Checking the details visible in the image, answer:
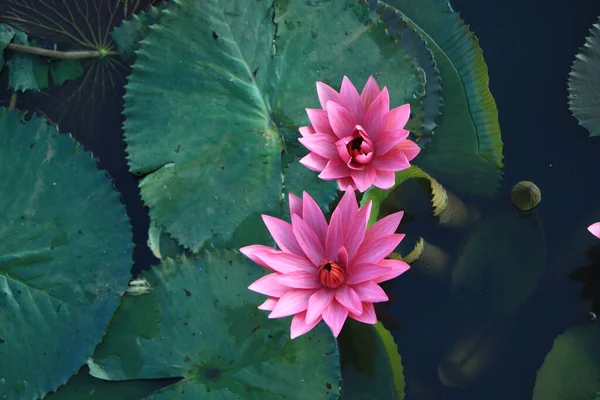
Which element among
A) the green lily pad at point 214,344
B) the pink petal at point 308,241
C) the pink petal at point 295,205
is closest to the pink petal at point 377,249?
the pink petal at point 308,241

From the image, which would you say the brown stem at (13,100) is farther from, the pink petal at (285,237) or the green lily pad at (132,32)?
the pink petal at (285,237)

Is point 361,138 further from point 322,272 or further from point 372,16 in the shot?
point 372,16

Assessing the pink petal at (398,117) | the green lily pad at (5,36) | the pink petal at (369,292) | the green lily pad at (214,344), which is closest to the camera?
the pink petal at (369,292)

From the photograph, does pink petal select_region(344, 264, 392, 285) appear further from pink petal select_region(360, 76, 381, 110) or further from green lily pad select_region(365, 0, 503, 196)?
green lily pad select_region(365, 0, 503, 196)

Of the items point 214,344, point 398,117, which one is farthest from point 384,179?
point 214,344

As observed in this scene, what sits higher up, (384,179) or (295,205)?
(384,179)

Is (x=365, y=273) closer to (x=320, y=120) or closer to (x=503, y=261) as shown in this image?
(x=320, y=120)

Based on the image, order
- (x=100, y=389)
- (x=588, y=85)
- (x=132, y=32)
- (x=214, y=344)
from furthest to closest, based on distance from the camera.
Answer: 1. (x=132, y=32)
2. (x=588, y=85)
3. (x=100, y=389)
4. (x=214, y=344)
